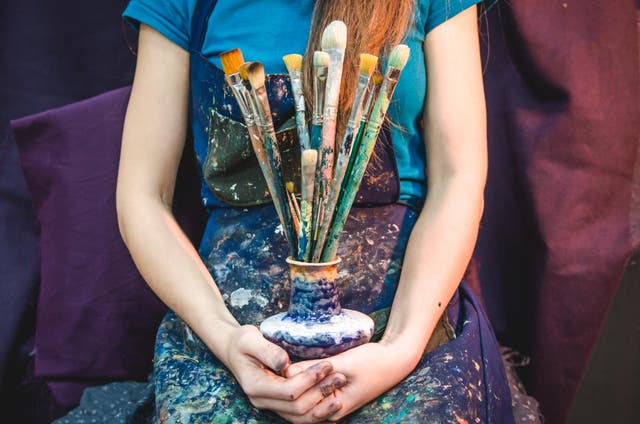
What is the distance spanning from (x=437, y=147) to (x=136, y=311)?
0.66 m

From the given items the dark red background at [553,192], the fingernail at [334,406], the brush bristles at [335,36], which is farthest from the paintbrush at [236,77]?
the dark red background at [553,192]

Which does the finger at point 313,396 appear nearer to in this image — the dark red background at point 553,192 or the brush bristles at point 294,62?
the brush bristles at point 294,62

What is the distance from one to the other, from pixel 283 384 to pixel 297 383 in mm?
20

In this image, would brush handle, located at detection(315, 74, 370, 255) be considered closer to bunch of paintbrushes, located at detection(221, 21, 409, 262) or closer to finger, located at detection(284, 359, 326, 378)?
bunch of paintbrushes, located at detection(221, 21, 409, 262)

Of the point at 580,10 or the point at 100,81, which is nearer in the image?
the point at 580,10

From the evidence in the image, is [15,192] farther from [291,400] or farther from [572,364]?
[572,364]

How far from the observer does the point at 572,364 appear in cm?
129

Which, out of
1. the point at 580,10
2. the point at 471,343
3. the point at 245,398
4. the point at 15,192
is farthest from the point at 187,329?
the point at 580,10

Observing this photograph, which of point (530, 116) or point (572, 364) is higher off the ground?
point (530, 116)

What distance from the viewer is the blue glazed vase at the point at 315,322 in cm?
79

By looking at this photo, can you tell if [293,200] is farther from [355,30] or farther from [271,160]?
[355,30]

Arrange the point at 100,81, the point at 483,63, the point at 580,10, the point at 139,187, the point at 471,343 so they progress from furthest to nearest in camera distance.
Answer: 1. the point at 100,81
2. the point at 483,63
3. the point at 580,10
4. the point at 139,187
5. the point at 471,343

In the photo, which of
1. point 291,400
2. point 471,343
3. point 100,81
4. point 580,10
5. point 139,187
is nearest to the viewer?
point 291,400

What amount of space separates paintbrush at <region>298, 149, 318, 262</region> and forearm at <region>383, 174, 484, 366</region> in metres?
0.17
